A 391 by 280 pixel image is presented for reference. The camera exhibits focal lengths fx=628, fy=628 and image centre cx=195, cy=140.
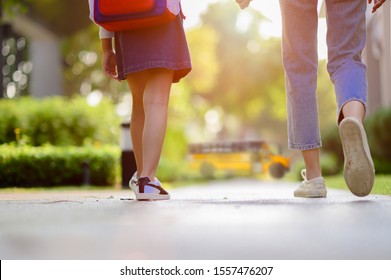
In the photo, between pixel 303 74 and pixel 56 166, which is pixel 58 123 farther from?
pixel 303 74

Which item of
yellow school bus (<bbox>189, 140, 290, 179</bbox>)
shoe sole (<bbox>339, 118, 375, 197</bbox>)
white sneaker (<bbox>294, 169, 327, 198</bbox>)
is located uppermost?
shoe sole (<bbox>339, 118, 375, 197</bbox>)

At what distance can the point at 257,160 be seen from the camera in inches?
476

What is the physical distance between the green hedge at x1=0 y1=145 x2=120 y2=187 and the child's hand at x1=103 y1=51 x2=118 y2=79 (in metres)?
2.77

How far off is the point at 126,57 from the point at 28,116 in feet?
18.5

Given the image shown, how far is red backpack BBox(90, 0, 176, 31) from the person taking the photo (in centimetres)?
284

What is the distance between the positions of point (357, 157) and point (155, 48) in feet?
3.46

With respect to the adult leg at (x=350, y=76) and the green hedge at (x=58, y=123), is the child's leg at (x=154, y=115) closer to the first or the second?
the adult leg at (x=350, y=76)

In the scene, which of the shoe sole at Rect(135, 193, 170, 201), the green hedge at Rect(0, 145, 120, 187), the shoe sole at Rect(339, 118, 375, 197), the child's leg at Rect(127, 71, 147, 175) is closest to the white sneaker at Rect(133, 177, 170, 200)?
the shoe sole at Rect(135, 193, 170, 201)

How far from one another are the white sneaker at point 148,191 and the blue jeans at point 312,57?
0.67 meters

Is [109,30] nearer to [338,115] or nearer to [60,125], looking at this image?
[338,115]

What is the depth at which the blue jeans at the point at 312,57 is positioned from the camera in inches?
111

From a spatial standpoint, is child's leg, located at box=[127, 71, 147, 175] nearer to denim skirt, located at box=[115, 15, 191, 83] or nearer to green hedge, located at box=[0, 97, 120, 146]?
denim skirt, located at box=[115, 15, 191, 83]

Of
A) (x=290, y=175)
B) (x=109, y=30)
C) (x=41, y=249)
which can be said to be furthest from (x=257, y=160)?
(x=41, y=249)
